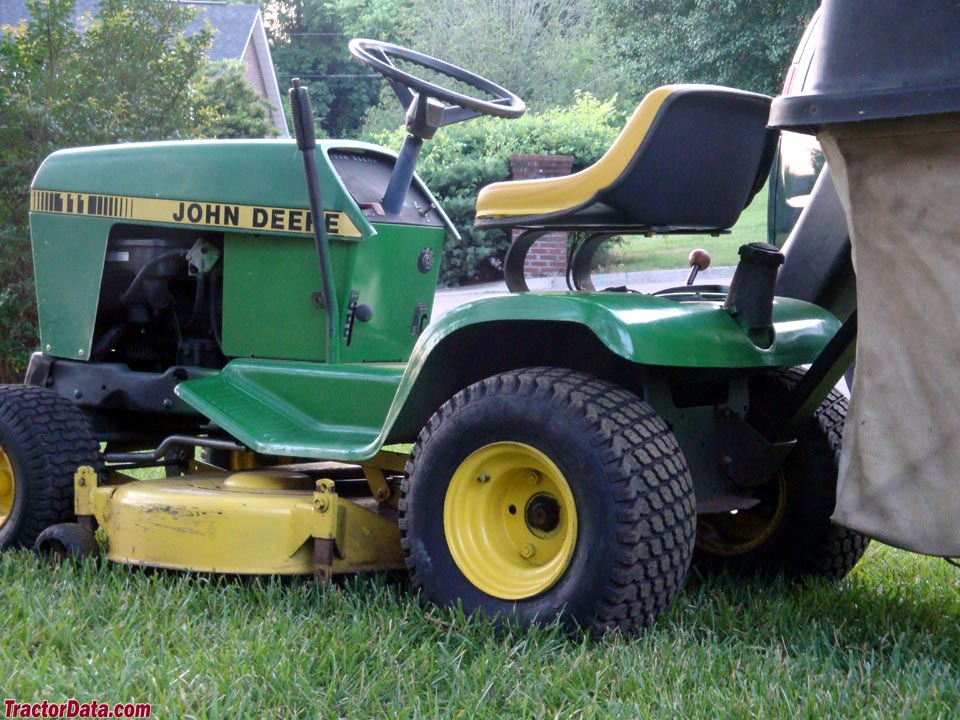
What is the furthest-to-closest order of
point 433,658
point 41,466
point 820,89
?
1. point 41,466
2. point 433,658
3. point 820,89

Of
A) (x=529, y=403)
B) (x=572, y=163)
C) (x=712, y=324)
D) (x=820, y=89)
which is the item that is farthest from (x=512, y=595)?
(x=572, y=163)

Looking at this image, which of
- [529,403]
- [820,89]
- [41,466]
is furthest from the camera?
[41,466]

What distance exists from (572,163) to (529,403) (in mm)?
11965

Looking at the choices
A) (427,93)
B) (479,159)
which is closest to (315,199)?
(427,93)

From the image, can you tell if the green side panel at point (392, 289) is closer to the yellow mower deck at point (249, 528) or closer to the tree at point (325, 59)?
the yellow mower deck at point (249, 528)

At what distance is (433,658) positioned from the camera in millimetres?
2598

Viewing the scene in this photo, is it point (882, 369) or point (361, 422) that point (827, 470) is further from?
point (361, 422)

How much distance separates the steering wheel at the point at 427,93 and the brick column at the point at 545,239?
30.8 feet

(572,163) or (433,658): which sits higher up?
(572,163)

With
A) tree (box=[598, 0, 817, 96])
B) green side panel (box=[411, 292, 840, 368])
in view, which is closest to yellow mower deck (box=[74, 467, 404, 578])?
green side panel (box=[411, 292, 840, 368])

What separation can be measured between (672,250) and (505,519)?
53.6 ft

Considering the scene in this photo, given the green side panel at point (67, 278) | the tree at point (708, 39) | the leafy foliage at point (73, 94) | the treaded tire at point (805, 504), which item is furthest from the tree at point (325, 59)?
the treaded tire at point (805, 504)

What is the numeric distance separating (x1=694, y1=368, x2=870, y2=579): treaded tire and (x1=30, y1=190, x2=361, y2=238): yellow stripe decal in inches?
55.5

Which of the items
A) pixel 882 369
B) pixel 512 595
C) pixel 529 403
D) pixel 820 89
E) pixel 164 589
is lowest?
pixel 164 589
